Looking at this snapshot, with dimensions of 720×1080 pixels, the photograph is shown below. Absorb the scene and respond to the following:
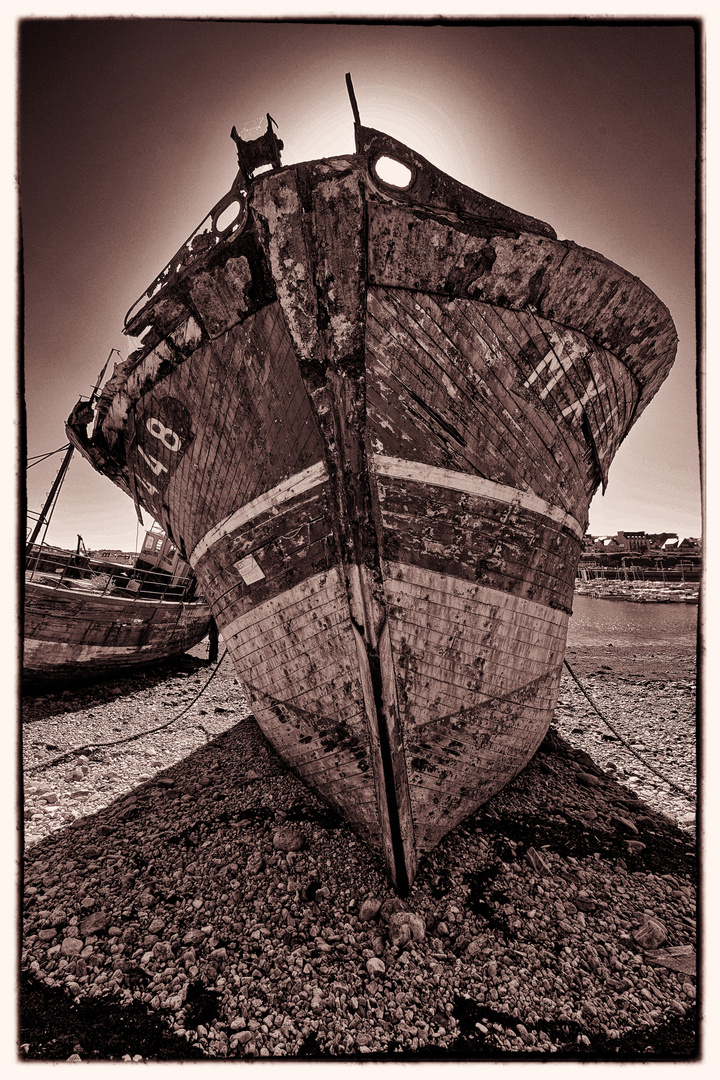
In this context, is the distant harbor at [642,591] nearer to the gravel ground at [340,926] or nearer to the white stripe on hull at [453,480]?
the gravel ground at [340,926]

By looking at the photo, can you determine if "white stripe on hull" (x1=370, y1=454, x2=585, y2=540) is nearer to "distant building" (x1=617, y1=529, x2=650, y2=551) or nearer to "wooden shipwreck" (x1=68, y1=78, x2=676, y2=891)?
"wooden shipwreck" (x1=68, y1=78, x2=676, y2=891)

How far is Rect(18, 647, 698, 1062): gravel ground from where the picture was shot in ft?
6.83

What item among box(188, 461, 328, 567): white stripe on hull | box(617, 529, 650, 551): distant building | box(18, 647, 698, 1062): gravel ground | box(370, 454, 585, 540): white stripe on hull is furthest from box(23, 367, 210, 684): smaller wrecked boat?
box(617, 529, 650, 551): distant building

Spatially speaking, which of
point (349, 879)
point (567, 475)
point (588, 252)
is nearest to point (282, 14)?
point (588, 252)

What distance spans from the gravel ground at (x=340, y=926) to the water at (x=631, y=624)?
1248 centimetres

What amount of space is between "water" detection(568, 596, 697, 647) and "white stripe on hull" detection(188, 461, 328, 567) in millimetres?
14134

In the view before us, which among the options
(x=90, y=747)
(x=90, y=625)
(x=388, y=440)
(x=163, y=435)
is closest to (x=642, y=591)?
(x=90, y=625)

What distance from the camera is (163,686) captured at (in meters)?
9.75

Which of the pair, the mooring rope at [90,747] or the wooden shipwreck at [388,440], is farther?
the mooring rope at [90,747]

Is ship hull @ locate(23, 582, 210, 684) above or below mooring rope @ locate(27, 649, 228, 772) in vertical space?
above

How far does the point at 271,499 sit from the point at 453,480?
1321 mm

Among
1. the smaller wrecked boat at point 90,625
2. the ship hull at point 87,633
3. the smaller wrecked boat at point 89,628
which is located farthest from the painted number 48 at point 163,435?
the ship hull at point 87,633

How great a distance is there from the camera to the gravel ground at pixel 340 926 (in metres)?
2.08

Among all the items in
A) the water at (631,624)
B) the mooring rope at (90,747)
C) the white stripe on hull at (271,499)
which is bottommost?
the water at (631,624)
